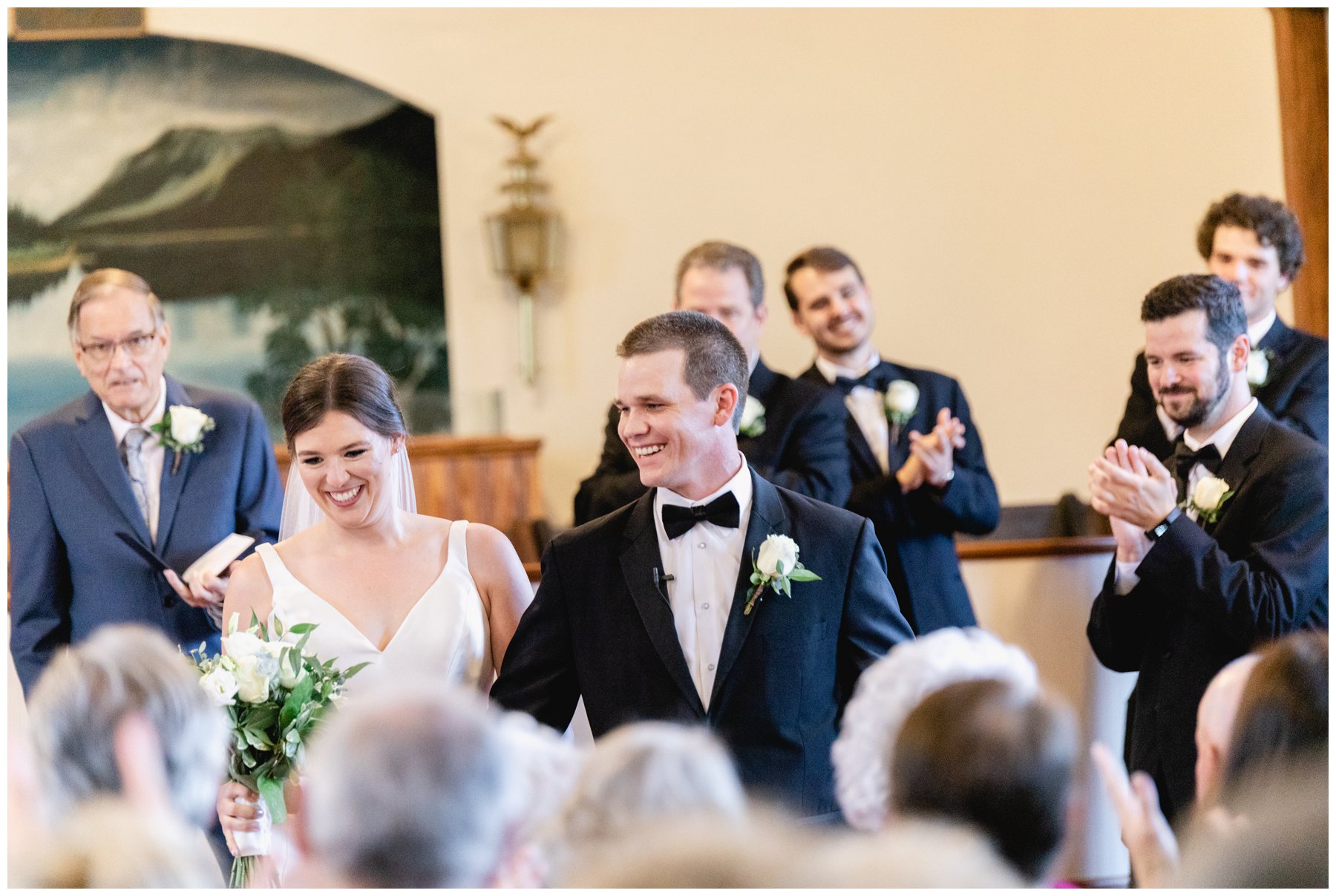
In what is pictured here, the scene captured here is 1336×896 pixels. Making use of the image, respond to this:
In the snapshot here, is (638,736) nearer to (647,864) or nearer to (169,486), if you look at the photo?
(647,864)

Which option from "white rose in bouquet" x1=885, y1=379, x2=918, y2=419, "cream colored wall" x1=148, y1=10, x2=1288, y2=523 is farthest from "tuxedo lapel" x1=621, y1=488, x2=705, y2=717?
"cream colored wall" x1=148, y1=10, x2=1288, y2=523

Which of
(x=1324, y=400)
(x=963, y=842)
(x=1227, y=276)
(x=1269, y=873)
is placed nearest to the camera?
(x=963, y=842)

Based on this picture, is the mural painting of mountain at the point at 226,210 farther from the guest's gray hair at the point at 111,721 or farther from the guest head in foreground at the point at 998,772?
the guest head in foreground at the point at 998,772

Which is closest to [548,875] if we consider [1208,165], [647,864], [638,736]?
[638,736]

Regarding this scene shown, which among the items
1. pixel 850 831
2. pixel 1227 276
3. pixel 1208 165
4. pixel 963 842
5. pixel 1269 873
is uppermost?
pixel 1208 165

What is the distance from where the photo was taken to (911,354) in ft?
25.5

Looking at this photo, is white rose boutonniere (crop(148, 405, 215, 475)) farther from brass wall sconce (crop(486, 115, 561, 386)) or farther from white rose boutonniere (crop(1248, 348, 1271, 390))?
brass wall sconce (crop(486, 115, 561, 386))

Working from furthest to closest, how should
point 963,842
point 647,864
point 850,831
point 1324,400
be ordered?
point 1324,400 < point 850,831 < point 963,842 < point 647,864

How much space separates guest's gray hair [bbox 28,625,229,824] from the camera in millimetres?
1807

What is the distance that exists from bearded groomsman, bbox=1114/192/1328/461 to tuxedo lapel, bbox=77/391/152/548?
2.75 m

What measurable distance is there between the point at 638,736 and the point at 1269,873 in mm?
786

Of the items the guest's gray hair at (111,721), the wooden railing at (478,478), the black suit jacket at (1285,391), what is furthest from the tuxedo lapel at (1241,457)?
the wooden railing at (478,478)

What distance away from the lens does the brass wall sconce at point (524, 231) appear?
759cm

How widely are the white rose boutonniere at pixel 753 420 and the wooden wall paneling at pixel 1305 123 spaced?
3.29 meters
